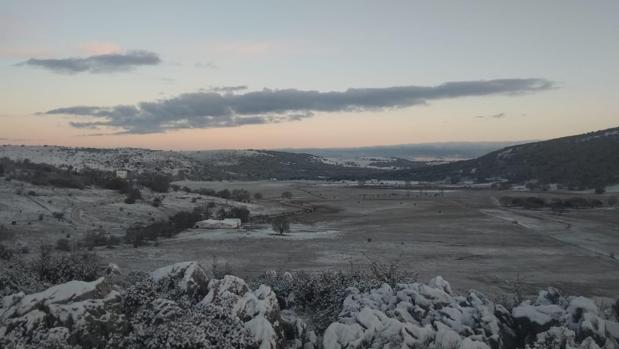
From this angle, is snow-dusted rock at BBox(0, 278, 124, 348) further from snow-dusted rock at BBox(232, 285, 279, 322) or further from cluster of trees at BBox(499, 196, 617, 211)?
cluster of trees at BBox(499, 196, 617, 211)

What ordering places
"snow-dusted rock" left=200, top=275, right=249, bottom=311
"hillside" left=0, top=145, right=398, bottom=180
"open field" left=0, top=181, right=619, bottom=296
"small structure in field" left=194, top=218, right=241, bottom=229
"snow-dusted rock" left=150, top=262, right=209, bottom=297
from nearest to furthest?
"snow-dusted rock" left=200, top=275, right=249, bottom=311 → "snow-dusted rock" left=150, top=262, right=209, bottom=297 → "open field" left=0, top=181, right=619, bottom=296 → "small structure in field" left=194, top=218, right=241, bottom=229 → "hillside" left=0, top=145, right=398, bottom=180

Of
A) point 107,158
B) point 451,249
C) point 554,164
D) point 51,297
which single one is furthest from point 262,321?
point 107,158

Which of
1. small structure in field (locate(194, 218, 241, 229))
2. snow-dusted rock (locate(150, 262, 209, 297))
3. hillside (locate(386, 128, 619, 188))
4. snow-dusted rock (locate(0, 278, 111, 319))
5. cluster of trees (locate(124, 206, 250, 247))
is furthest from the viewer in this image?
hillside (locate(386, 128, 619, 188))

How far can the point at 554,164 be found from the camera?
95.9 meters

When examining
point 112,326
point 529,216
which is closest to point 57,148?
point 529,216

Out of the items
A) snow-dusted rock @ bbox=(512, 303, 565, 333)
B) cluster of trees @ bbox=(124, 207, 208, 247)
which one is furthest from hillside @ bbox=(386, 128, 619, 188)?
snow-dusted rock @ bbox=(512, 303, 565, 333)

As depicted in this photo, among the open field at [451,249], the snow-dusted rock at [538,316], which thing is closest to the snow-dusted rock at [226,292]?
the snow-dusted rock at [538,316]

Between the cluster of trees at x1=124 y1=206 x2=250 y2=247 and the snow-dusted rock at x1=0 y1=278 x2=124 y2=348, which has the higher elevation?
the snow-dusted rock at x1=0 y1=278 x2=124 y2=348

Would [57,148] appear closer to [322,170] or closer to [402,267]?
[322,170]

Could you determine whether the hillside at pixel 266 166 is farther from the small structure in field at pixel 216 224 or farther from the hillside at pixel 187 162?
the small structure in field at pixel 216 224

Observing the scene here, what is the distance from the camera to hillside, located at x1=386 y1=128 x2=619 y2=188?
84.1 m

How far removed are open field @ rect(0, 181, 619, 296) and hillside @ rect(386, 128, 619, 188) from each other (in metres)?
34.1

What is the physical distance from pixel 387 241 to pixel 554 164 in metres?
71.9

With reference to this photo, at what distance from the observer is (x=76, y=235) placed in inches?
1278
